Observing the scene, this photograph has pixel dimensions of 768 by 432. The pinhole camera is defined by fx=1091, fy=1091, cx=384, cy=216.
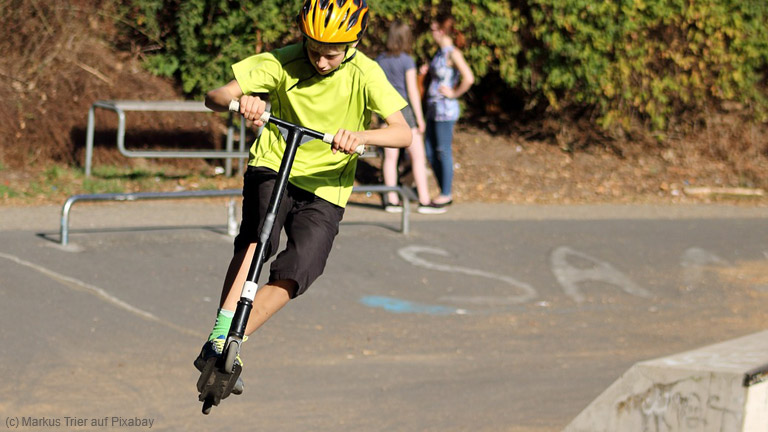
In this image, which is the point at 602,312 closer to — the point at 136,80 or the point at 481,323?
the point at 481,323

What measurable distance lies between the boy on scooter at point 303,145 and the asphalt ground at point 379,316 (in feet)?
5.59

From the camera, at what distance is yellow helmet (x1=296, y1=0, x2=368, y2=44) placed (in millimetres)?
4777

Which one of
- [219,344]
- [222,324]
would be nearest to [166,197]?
[222,324]

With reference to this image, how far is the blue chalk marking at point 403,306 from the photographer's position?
9.20m

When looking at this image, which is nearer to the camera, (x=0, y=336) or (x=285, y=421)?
(x=285, y=421)

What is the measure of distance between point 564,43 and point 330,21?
1029 centimetres

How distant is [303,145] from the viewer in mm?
5344

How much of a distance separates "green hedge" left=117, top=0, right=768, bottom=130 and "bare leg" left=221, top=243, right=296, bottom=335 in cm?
862

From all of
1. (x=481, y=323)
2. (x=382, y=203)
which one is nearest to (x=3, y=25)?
(x=382, y=203)

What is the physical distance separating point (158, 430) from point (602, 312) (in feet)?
15.2

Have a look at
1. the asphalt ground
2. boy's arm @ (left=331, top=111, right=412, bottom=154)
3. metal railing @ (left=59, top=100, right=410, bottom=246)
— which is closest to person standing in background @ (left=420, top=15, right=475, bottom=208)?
metal railing @ (left=59, top=100, right=410, bottom=246)

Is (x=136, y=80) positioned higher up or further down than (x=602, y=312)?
higher up

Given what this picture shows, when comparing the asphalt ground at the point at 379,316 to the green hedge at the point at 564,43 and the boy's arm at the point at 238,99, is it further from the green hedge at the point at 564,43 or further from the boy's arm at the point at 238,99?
the green hedge at the point at 564,43

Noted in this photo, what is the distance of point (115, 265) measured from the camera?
365 inches
